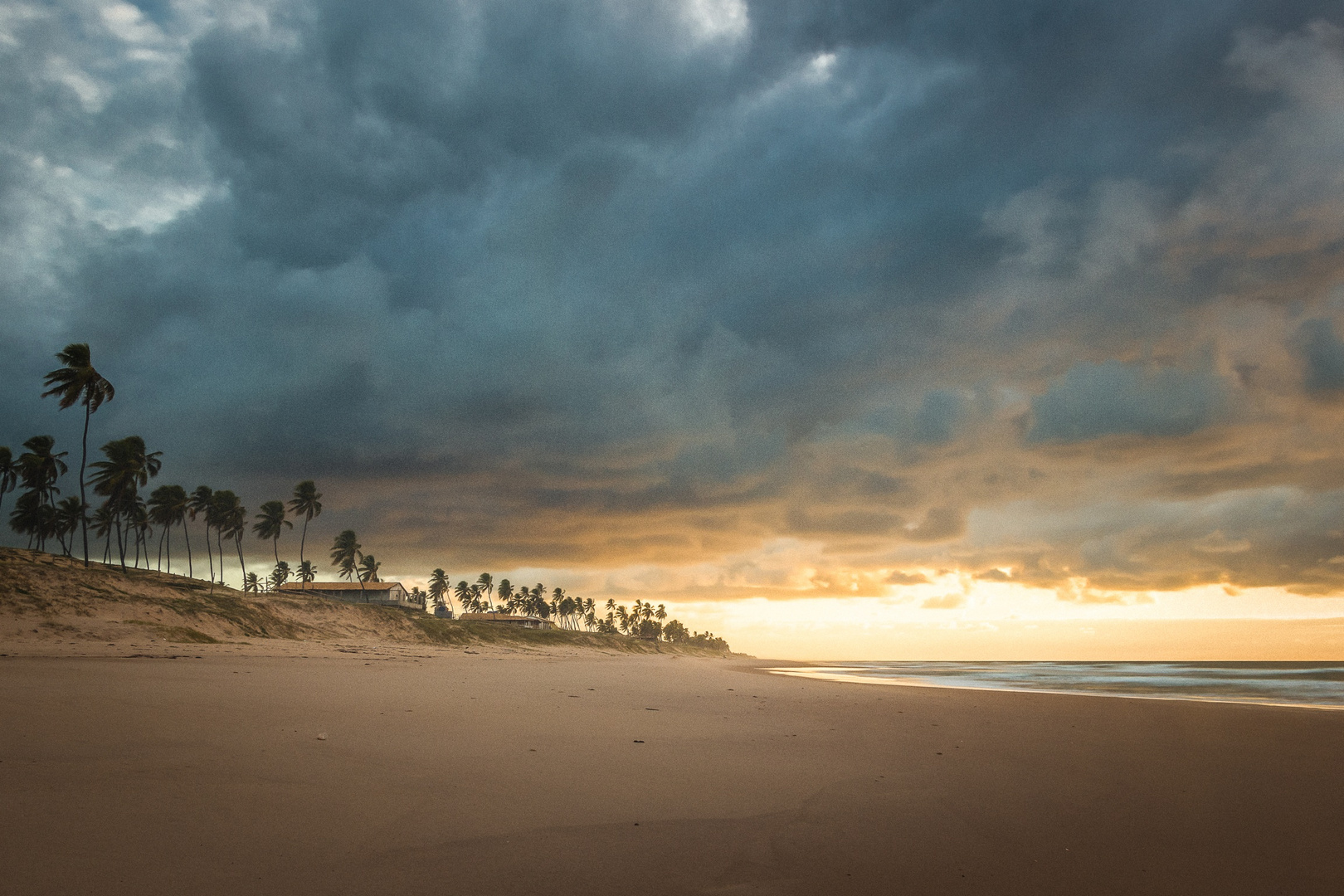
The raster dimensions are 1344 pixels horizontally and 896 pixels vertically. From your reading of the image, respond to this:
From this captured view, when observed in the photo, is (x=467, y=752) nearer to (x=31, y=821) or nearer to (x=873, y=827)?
(x=31, y=821)

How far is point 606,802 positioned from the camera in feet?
18.9

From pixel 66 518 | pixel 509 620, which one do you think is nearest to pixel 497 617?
pixel 509 620

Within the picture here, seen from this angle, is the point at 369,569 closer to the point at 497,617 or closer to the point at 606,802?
the point at 497,617

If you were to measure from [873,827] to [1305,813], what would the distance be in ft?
15.1

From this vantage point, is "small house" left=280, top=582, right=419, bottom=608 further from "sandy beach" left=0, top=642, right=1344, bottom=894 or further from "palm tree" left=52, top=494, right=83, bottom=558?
"sandy beach" left=0, top=642, right=1344, bottom=894

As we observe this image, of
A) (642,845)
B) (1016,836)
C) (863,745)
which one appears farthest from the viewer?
(863,745)

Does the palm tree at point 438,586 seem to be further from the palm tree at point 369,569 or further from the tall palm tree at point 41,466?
the tall palm tree at point 41,466

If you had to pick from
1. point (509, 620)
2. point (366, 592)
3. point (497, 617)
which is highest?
point (366, 592)

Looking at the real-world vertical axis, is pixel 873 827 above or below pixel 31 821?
below

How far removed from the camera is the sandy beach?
421 cm

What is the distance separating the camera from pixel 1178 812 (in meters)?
6.21

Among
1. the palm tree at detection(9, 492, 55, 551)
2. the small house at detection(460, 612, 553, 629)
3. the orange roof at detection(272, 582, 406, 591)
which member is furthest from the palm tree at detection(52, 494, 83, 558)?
the small house at detection(460, 612, 553, 629)

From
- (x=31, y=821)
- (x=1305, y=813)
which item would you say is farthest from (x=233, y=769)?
(x=1305, y=813)

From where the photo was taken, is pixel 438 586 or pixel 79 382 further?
pixel 438 586
